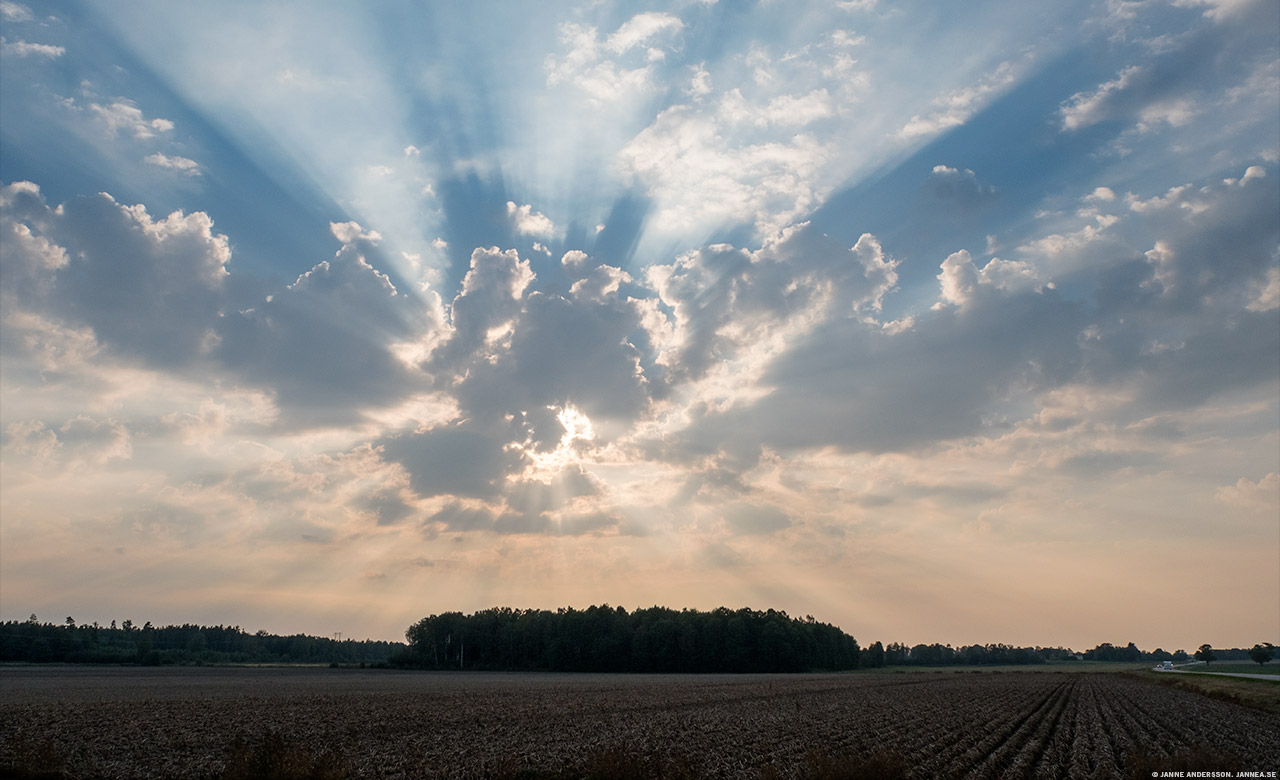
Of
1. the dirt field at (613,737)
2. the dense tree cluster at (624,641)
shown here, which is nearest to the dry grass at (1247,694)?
the dirt field at (613,737)

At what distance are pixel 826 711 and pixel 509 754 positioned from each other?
30.0 m

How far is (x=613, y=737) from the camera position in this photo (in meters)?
34.2

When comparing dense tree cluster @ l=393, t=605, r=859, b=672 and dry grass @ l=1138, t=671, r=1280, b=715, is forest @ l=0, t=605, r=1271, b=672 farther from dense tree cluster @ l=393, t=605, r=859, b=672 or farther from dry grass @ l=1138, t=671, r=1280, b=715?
dry grass @ l=1138, t=671, r=1280, b=715

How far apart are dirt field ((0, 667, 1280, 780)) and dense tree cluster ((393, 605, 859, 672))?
369 ft

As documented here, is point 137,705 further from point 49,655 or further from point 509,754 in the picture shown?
point 49,655

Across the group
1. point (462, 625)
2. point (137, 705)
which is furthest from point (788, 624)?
point (137, 705)

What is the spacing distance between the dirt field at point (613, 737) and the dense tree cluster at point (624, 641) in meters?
113

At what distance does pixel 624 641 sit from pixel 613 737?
478 feet

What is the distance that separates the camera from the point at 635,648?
16825 centimetres

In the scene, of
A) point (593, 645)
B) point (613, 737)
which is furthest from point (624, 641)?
point (613, 737)

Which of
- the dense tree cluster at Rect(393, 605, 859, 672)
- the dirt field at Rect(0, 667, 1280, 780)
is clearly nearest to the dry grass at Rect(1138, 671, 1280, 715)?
the dirt field at Rect(0, 667, 1280, 780)

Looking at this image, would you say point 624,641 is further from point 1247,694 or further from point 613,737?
point 613,737

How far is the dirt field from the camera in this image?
81.1 feet

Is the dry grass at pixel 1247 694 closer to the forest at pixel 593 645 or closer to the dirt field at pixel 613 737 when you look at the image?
the dirt field at pixel 613 737
